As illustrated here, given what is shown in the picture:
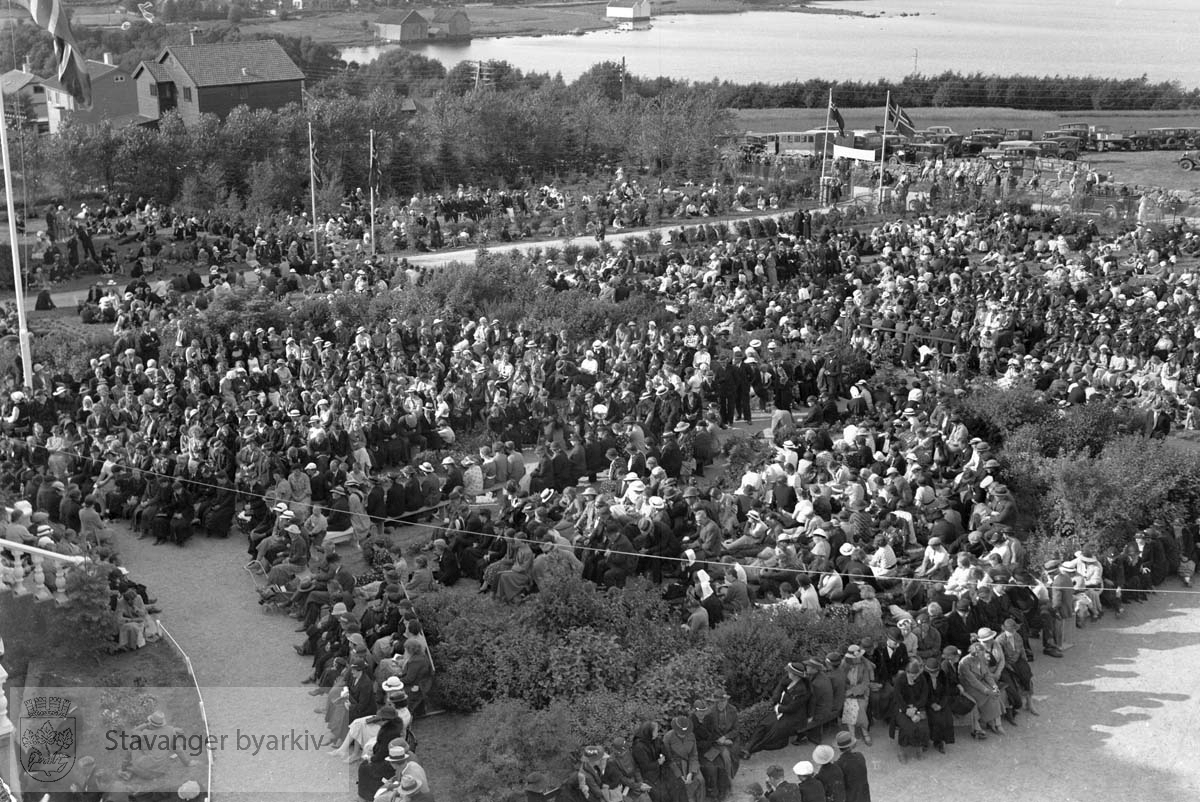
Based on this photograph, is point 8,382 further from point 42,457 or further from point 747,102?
point 747,102

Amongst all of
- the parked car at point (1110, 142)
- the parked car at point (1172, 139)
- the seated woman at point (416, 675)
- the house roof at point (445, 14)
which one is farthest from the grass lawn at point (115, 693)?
the house roof at point (445, 14)

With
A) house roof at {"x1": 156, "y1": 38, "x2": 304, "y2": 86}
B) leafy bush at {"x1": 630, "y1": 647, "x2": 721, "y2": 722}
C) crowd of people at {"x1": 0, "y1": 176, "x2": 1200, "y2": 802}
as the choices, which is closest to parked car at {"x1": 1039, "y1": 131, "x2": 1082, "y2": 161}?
crowd of people at {"x1": 0, "y1": 176, "x2": 1200, "y2": 802}

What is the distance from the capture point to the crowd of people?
1338cm

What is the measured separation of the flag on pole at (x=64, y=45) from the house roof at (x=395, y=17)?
386ft

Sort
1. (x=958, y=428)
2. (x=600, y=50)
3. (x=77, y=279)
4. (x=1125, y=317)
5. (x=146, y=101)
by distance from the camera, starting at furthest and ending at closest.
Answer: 1. (x=600, y=50)
2. (x=146, y=101)
3. (x=77, y=279)
4. (x=1125, y=317)
5. (x=958, y=428)

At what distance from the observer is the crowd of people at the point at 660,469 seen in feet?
43.9

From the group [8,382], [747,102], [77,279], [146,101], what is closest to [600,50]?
[747,102]

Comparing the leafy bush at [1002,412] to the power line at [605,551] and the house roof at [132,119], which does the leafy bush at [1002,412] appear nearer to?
the power line at [605,551]

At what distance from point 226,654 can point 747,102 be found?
63865 millimetres

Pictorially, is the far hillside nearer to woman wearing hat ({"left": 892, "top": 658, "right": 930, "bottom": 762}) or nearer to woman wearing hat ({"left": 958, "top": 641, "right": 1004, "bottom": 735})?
woman wearing hat ({"left": 958, "top": 641, "right": 1004, "bottom": 735})

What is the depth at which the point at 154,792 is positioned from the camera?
12.0m

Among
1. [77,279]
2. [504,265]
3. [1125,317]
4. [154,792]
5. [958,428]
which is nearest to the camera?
[154,792]

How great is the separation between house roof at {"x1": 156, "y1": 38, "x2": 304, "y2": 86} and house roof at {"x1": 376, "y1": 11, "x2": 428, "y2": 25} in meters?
83.0

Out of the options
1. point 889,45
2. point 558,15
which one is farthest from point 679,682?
point 558,15
